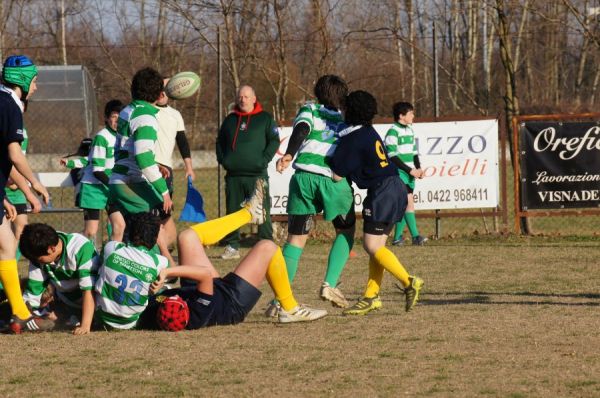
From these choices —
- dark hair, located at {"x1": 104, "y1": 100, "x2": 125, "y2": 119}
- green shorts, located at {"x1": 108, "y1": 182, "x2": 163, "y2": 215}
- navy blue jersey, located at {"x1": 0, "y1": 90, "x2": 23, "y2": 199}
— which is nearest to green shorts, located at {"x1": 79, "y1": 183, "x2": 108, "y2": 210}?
dark hair, located at {"x1": 104, "y1": 100, "x2": 125, "y2": 119}

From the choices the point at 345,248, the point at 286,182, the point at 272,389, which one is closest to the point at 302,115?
the point at 345,248

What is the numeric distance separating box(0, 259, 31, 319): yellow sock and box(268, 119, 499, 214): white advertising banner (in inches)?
323

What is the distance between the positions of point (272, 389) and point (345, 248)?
119 inches

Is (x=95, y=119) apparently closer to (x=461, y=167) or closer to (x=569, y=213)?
(x=461, y=167)

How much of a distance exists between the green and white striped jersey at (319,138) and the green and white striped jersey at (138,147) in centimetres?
110

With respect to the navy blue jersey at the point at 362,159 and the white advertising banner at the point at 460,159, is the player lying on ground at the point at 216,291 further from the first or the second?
the white advertising banner at the point at 460,159

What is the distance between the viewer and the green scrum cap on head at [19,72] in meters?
7.82

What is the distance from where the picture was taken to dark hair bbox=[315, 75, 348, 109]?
8664 mm

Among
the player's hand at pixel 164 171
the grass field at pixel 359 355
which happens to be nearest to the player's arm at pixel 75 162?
the player's hand at pixel 164 171

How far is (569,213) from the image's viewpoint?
15.4m

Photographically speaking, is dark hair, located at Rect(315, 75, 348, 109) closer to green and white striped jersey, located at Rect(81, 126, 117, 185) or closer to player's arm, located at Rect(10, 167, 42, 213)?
player's arm, located at Rect(10, 167, 42, 213)

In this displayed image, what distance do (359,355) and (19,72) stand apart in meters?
3.16

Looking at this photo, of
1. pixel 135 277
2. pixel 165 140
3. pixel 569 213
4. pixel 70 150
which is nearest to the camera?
pixel 135 277

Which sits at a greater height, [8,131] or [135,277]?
[8,131]
